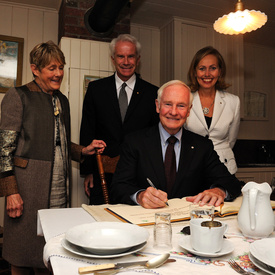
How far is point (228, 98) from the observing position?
2.42m

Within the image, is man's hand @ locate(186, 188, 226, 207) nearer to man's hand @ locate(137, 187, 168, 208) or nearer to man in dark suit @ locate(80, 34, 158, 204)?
man's hand @ locate(137, 187, 168, 208)

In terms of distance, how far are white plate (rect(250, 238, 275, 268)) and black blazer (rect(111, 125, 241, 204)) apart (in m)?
0.78

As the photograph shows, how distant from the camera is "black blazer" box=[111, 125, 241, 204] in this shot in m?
1.65

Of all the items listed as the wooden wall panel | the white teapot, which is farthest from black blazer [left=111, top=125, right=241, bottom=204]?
the wooden wall panel

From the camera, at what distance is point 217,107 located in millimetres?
2336

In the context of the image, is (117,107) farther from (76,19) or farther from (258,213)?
(258,213)

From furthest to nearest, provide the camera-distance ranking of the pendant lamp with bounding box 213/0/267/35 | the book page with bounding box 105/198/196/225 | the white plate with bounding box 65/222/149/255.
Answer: the pendant lamp with bounding box 213/0/267/35, the book page with bounding box 105/198/196/225, the white plate with bounding box 65/222/149/255

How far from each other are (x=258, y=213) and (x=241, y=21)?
5.73 feet

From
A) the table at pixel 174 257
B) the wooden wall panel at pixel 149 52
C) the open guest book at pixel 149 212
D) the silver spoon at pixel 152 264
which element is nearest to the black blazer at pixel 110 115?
the open guest book at pixel 149 212

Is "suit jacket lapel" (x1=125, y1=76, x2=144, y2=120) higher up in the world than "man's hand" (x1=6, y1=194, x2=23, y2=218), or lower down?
higher up

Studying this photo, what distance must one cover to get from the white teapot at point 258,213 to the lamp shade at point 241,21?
5.46 feet

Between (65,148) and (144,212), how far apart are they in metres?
1.00

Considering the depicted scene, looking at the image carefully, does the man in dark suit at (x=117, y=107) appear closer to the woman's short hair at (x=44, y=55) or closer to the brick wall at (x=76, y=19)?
the woman's short hair at (x=44, y=55)

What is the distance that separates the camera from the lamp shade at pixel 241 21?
2.20m
